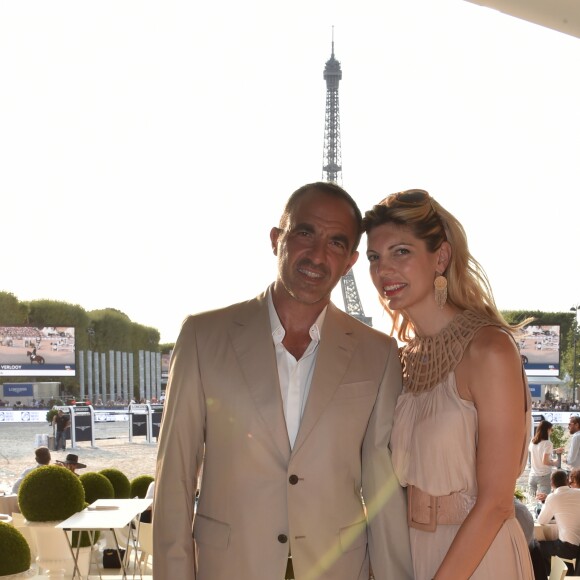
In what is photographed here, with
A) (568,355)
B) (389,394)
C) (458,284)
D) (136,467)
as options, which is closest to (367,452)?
(389,394)

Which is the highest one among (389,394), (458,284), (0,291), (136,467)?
(0,291)

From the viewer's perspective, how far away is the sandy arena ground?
16.6 m

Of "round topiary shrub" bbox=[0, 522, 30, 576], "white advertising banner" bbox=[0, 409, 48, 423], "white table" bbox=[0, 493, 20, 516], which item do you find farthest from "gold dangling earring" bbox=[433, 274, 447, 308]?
"white advertising banner" bbox=[0, 409, 48, 423]

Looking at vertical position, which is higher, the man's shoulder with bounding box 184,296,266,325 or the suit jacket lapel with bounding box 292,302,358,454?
the man's shoulder with bounding box 184,296,266,325

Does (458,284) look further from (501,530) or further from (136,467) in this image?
(136,467)

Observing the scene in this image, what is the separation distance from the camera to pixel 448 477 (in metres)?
2.01

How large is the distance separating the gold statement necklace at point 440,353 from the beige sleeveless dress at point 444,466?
4 centimetres

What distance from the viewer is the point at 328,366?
201 cm

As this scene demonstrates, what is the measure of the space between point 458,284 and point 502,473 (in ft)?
1.61

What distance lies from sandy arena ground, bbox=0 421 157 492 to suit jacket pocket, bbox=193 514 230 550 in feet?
40.1

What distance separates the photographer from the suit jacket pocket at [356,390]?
200 centimetres

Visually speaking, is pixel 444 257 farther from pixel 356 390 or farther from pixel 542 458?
pixel 542 458

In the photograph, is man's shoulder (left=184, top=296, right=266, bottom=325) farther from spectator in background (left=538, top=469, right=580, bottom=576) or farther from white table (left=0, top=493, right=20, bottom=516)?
white table (left=0, top=493, right=20, bottom=516)

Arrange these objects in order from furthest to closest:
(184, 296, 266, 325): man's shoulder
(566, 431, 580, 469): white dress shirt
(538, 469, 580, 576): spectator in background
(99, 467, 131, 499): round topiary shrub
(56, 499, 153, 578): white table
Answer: (566, 431, 580, 469): white dress shirt < (99, 467, 131, 499): round topiary shrub < (538, 469, 580, 576): spectator in background < (56, 499, 153, 578): white table < (184, 296, 266, 325): man's shoulder
